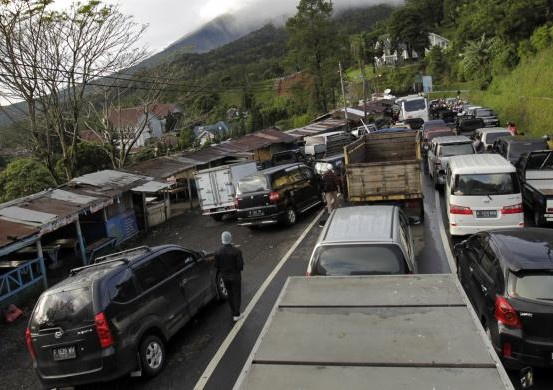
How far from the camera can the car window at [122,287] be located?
668cm

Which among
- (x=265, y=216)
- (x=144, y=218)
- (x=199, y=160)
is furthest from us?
(x=199, y=160)

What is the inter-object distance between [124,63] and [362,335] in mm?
22425

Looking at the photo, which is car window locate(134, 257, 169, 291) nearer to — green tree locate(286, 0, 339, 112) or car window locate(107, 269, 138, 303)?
car window locate(107, 269, 138, 303)

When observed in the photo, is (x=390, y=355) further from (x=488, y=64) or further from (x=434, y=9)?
(x=434, y=9)

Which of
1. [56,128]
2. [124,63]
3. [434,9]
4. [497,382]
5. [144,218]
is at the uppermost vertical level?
[434,9]

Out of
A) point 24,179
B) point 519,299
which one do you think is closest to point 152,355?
point 519,299

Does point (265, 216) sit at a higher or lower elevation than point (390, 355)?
lower

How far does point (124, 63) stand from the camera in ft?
77.4

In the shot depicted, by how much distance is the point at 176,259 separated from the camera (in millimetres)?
8398

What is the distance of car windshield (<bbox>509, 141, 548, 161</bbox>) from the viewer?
1612 centimetres

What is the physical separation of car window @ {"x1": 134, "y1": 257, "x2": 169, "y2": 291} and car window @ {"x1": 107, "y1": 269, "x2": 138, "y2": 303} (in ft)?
0.58

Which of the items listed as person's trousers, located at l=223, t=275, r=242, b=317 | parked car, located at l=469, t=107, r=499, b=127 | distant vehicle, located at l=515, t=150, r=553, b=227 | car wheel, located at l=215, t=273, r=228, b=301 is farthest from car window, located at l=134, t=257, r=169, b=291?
parked car, located at l=469, t=107, r=499, b=127

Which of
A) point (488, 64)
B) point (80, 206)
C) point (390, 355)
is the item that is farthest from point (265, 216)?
point (488, 64)

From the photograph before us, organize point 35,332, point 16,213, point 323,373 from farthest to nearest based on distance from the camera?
point 16,213 → point 35,332 → point 323,373
